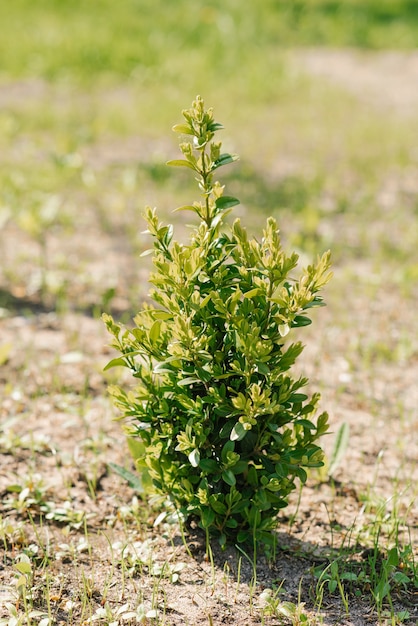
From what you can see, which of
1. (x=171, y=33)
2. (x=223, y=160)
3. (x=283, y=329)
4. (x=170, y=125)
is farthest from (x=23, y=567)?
(x=171, y=33)

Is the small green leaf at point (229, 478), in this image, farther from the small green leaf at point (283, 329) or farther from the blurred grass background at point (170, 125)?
the blurred grass background at point (170, 125)

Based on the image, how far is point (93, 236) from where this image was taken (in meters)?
5.39

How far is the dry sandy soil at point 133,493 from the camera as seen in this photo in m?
2.32

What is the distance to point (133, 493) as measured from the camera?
286cm

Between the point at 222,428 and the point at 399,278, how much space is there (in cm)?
289

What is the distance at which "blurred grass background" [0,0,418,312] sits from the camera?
542 centimetres

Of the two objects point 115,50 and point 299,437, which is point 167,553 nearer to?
point 299,437

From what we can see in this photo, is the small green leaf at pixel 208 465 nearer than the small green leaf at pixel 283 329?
No

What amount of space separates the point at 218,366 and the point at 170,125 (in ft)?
19.6

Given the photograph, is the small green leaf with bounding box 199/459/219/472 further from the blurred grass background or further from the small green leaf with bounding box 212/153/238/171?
the blurred grass background

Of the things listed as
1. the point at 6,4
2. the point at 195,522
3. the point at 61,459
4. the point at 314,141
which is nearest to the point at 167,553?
the point at 195,522

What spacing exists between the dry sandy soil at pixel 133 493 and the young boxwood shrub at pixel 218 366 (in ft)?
0.62

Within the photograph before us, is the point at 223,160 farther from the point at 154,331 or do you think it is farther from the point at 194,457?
the point at 194,457

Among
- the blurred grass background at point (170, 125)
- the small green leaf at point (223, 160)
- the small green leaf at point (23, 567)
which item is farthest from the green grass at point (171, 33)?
the small green leaf at point (23, 567)
